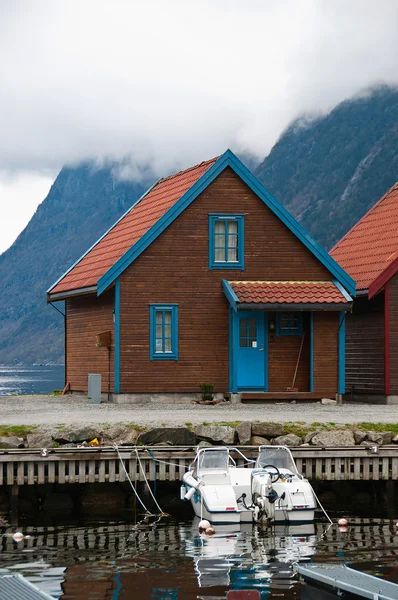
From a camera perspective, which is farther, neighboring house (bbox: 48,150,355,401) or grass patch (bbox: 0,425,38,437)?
neighboring house (bbox: 48,150,355,401)

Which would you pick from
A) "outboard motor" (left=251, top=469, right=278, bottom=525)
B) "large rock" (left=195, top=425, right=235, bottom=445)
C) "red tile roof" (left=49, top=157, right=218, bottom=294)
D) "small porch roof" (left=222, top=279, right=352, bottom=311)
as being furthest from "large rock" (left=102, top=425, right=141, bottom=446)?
"red tile roof" (left=49, top=157, right=218, bottom=294)

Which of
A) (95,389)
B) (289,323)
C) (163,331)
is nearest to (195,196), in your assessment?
(163,331)

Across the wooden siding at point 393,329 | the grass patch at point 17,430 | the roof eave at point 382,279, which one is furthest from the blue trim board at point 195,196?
the grass patch at point 17,430

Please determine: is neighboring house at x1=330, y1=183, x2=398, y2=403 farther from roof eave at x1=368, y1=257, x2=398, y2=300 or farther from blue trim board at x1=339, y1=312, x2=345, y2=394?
blue trim board at x1=339, y1=312, x2=345, y2=394

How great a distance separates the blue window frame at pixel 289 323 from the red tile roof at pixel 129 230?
16.5 feet

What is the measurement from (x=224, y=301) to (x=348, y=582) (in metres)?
20.7

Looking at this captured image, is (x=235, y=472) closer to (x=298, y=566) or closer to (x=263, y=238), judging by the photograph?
(x=298, y=566)

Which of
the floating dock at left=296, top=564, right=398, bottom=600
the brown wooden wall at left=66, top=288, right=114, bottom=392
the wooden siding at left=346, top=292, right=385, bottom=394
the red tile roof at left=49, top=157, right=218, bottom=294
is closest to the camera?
the floating dock at left=296, top=564, right=398, bottom=600

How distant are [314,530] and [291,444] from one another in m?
4.08

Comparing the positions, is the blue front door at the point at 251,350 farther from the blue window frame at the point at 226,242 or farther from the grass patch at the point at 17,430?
the grass patch at the point at 17,430

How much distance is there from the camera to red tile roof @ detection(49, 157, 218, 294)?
126 feet

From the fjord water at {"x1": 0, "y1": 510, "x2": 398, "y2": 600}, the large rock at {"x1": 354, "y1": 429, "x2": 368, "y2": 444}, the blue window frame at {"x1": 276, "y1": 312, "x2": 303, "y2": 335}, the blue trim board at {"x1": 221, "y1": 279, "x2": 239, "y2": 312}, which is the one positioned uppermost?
the blue trim board at {"x1": 221, "y1": 279, "x2": 239, "y2": 312}

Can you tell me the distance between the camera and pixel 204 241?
3697 centimetres

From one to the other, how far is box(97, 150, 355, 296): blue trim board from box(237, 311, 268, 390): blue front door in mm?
2819
